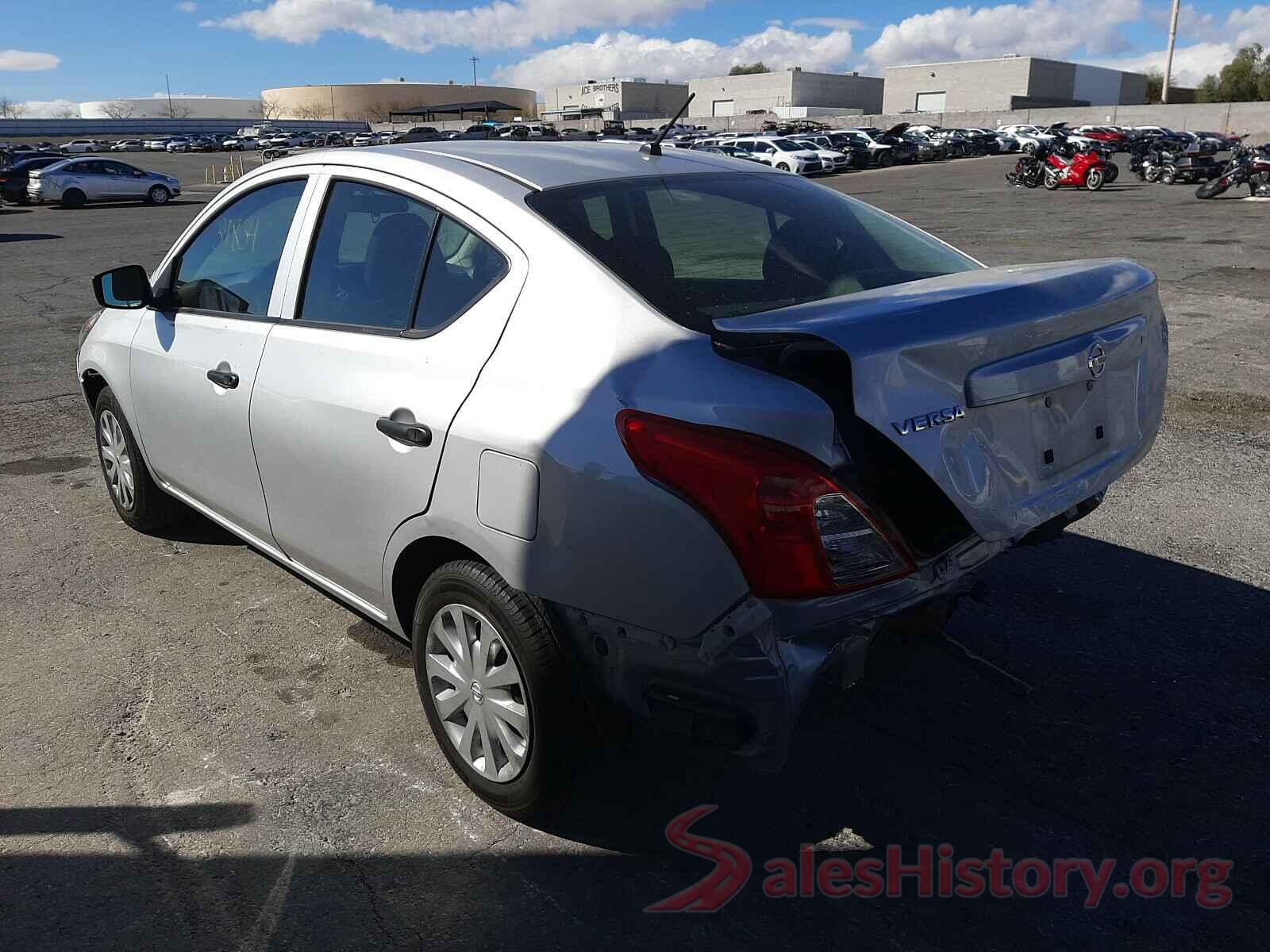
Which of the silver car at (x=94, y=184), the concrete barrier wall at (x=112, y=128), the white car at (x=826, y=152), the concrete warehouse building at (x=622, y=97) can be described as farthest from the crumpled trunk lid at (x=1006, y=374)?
the concrete warehouse building at (x=622, y=97)

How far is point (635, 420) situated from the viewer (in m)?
2.29

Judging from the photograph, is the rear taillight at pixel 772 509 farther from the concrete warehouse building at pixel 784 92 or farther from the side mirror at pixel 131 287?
the concrete warehouse building at pixel 784 92

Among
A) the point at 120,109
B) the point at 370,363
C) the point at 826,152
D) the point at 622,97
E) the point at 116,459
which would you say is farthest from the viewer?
the point at 120,109

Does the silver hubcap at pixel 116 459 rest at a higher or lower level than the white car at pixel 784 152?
lower

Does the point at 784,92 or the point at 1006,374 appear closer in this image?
the point at 1006,374

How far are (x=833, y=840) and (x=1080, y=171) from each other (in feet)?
99.2

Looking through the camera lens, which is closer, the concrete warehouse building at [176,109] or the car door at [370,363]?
the car door at [370,363]

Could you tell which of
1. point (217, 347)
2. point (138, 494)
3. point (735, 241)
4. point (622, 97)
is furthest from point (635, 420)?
point (622, 97)

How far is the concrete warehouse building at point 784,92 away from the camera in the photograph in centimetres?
10956

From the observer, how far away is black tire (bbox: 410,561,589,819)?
2.54m

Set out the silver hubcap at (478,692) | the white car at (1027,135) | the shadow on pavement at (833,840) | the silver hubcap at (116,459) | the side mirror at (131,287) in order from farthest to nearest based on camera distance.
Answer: the white car at (1027,135), the silver hubcap at (116,459), the side mirror at (131,287), the silver hubcap at (478,692), the shadow on pavement at (833,840)

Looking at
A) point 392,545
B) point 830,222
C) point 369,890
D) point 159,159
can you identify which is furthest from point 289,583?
point 159,159

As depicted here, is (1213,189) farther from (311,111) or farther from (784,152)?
(311,111)

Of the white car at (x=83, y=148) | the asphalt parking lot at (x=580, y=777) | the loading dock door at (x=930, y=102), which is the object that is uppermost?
the loading dock door at (x=930, y=102)
